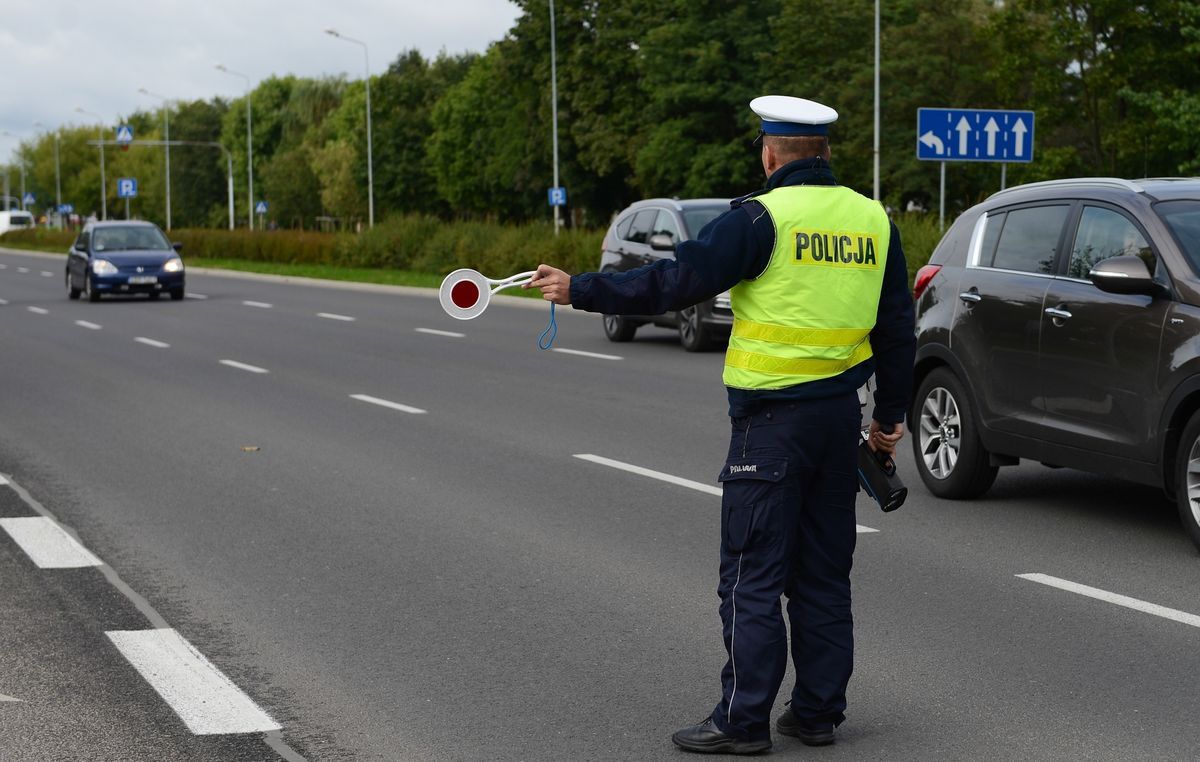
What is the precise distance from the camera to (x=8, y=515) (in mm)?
8953

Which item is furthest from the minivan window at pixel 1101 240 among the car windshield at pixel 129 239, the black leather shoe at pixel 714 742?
the car windshield at pixel 129 239

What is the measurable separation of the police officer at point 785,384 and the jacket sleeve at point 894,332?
0.02 meters

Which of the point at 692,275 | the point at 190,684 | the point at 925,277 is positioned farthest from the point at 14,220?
the point at 692,275

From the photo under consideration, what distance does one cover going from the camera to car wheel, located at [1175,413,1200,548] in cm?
745

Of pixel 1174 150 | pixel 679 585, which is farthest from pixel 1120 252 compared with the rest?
pixel 1174 150

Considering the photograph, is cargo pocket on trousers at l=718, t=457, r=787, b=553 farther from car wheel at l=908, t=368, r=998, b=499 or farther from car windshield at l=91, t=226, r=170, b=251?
car windshield at l=91, t=226, r=170, b=251

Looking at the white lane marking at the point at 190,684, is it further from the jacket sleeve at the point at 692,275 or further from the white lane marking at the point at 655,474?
the white lane marking at the point at 655,474

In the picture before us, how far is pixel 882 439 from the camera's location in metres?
5.14

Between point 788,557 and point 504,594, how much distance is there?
7.83ft

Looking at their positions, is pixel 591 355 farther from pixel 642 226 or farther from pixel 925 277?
pixel 925 277

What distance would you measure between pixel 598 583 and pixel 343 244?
48.0 metres

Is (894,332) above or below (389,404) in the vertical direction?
above

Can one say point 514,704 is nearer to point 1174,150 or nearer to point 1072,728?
point 1072,728

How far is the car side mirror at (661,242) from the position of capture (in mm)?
19344
